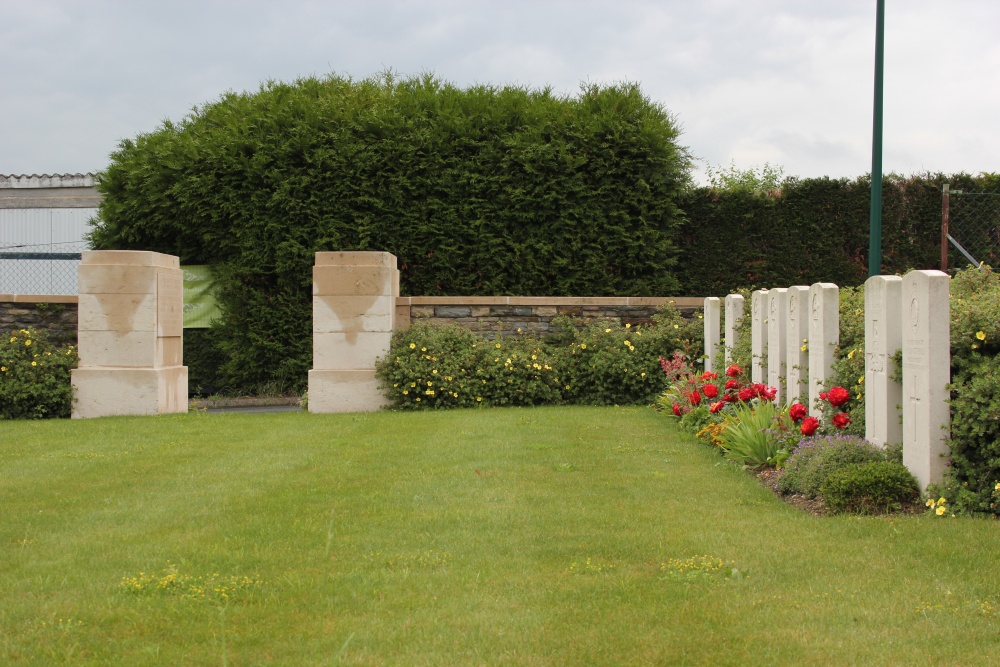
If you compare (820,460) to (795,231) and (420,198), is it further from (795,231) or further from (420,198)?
(795,231)

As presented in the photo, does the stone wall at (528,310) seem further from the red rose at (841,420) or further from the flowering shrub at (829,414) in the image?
the red rose at (841,420)

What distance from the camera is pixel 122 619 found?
159 inches

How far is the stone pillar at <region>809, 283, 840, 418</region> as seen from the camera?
26.0 feet

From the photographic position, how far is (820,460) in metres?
6.47

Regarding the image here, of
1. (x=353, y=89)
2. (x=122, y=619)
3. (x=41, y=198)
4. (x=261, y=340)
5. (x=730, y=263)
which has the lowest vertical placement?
(x=122, y=619)

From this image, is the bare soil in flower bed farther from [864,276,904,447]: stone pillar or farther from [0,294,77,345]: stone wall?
[0,294,77,345]: stone wall

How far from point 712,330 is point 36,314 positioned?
9.73 meters

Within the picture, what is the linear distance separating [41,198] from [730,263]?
47.7 feet

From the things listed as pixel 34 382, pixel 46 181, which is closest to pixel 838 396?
pixel 34 382

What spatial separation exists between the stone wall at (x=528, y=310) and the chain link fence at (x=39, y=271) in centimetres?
709

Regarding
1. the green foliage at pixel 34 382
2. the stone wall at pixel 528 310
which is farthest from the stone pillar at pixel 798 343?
the green foliage at pixel 34 382

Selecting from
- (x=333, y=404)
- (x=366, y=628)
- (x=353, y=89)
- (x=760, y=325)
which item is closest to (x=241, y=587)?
(x=366, y=628)

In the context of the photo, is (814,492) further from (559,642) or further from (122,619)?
(122,619)

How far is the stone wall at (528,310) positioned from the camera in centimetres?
1457
